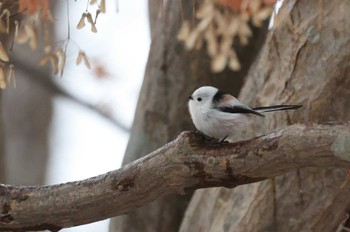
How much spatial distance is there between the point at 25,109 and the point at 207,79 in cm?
165

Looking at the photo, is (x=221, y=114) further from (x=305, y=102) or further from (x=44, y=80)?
(x=44, y=80)

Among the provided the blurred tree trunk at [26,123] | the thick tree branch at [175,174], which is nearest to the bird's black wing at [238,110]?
the thick tree branch at [175,174]

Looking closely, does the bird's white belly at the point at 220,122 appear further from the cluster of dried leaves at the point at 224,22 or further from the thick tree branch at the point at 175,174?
the cluster of dried leaves at the point at 224,22

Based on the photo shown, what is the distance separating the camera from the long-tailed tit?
2.08 meters

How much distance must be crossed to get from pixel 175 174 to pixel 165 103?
4.61ft

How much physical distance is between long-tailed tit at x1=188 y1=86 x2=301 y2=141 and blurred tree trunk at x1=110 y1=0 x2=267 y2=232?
1.27 m

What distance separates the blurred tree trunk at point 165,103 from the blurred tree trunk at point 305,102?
55cm

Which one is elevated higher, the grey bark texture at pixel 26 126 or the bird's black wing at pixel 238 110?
the bird's black wing at pixel 238 110

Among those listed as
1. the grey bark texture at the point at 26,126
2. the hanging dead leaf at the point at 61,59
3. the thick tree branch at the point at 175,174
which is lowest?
the grey bark texture at the point at 26,126

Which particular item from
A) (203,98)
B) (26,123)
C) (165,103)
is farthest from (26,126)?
(203,98)

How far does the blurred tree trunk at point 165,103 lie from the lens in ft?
11.1

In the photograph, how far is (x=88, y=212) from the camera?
2121mm

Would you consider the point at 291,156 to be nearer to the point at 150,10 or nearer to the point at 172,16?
the point at 172,16

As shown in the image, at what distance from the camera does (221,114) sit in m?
2.09
